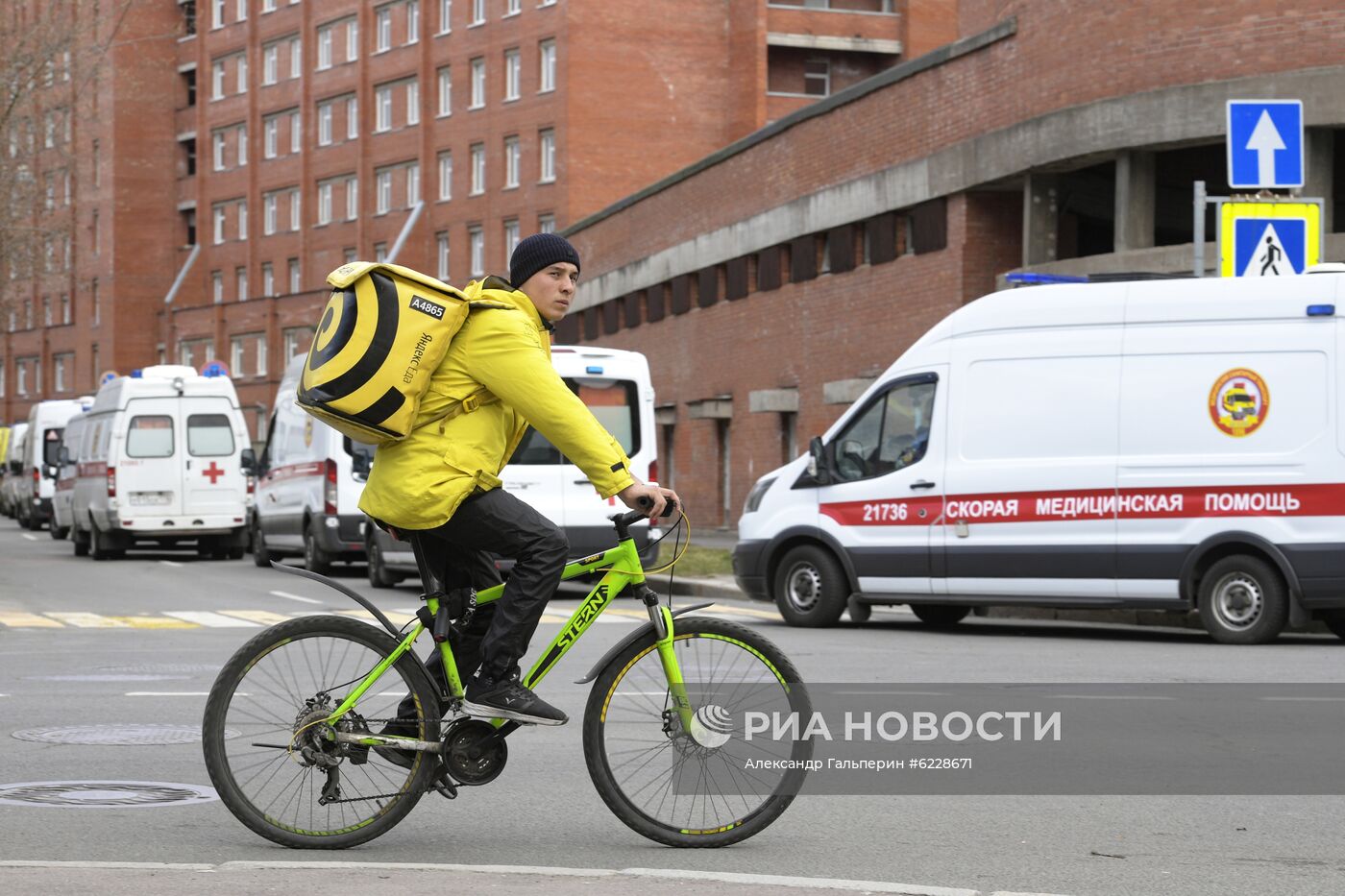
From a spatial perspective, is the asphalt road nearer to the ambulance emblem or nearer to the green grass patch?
the ambulance emblem

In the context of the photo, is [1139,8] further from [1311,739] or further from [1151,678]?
[1311,739]

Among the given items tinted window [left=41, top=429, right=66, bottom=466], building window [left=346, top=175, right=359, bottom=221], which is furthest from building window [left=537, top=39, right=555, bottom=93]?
tinted window [left=41, top=429, right=66, bottom=466]

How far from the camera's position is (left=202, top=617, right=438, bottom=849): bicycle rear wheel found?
6609 millimetres

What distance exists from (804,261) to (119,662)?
2559 cm

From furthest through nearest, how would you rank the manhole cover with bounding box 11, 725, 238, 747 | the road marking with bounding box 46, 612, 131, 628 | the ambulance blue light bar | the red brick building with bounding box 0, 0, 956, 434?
the red brick building with bounding box 0, 0, 956, 434 < the road marking with bounding box 46, 612, 131, 628 < the ambulance blue light bar < the manhole cover with bounding box 11, 725, 238, 747

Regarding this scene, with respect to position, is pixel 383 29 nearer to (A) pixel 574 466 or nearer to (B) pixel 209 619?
(A) pixel 574 466

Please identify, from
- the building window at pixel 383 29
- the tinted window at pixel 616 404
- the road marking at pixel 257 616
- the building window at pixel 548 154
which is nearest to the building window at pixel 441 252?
the building window at pixel 548 154

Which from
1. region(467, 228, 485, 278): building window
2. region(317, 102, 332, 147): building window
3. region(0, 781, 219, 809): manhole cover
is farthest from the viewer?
region(317, 102, 332, 147): building window

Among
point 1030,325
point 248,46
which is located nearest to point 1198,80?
point 1030,325

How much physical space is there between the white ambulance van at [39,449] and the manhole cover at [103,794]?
138ft

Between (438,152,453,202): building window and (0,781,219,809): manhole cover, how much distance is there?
72.0 meters

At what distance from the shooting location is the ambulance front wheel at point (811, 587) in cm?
1734

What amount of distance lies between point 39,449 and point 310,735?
45813 millimetres

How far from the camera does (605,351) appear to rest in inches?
867
